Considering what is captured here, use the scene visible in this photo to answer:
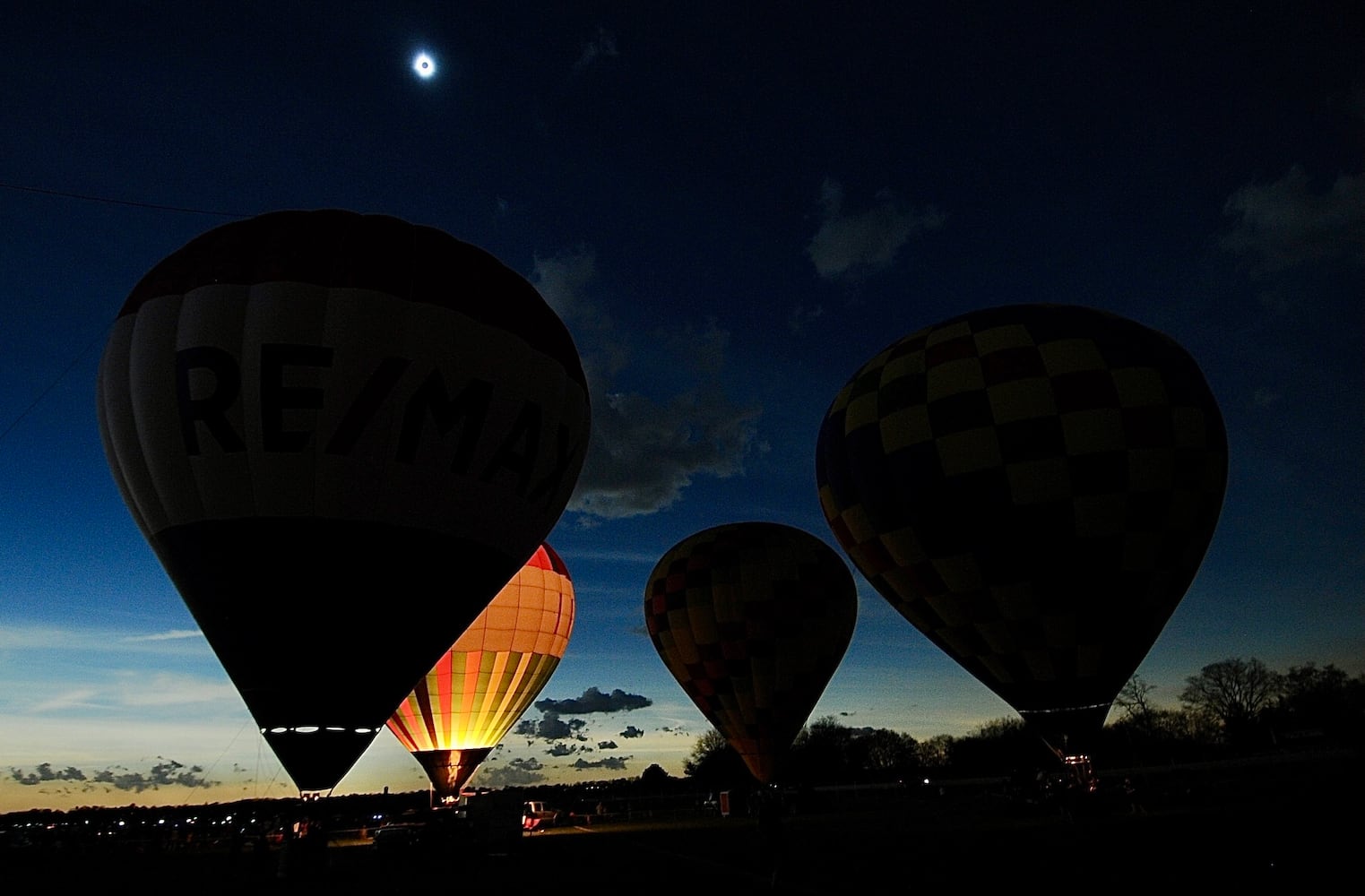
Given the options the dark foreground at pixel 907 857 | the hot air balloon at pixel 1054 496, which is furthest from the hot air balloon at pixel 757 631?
the hot air balloon at pixel 1054 496

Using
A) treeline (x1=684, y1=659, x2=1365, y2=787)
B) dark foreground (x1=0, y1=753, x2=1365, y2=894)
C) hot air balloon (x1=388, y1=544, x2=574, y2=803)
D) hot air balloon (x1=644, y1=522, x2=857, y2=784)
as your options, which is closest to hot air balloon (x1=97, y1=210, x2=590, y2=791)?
dark foreground (x1=0, y1=753, x2=1365, y2=894)

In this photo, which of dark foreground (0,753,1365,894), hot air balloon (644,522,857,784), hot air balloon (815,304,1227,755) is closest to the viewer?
dark foreground (0,753,1365,894)

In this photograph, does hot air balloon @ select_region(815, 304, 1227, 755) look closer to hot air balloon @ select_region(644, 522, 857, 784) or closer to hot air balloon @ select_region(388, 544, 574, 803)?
hot air balloon @ select_region(644, 522, 857, 784)

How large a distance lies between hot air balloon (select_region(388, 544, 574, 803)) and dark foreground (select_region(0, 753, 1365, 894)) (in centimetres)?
290

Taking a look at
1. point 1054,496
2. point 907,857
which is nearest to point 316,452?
point 907,857

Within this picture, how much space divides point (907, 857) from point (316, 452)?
30.2ft

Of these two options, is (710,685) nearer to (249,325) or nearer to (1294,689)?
(249,325)

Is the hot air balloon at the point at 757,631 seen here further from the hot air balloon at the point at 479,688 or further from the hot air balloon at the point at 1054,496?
the hot air balloon at the point at 1054,496

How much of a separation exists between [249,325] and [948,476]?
36.4 feet

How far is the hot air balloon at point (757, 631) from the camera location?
2225 centimetres

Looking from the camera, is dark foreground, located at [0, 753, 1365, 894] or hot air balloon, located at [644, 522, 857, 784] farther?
hot air balloon, located at [644, 522, 857, 784]

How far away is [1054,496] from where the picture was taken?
13781 millimetres

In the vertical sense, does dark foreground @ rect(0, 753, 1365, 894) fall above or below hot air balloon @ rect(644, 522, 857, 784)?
below

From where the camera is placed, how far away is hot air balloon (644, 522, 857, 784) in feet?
73.0
